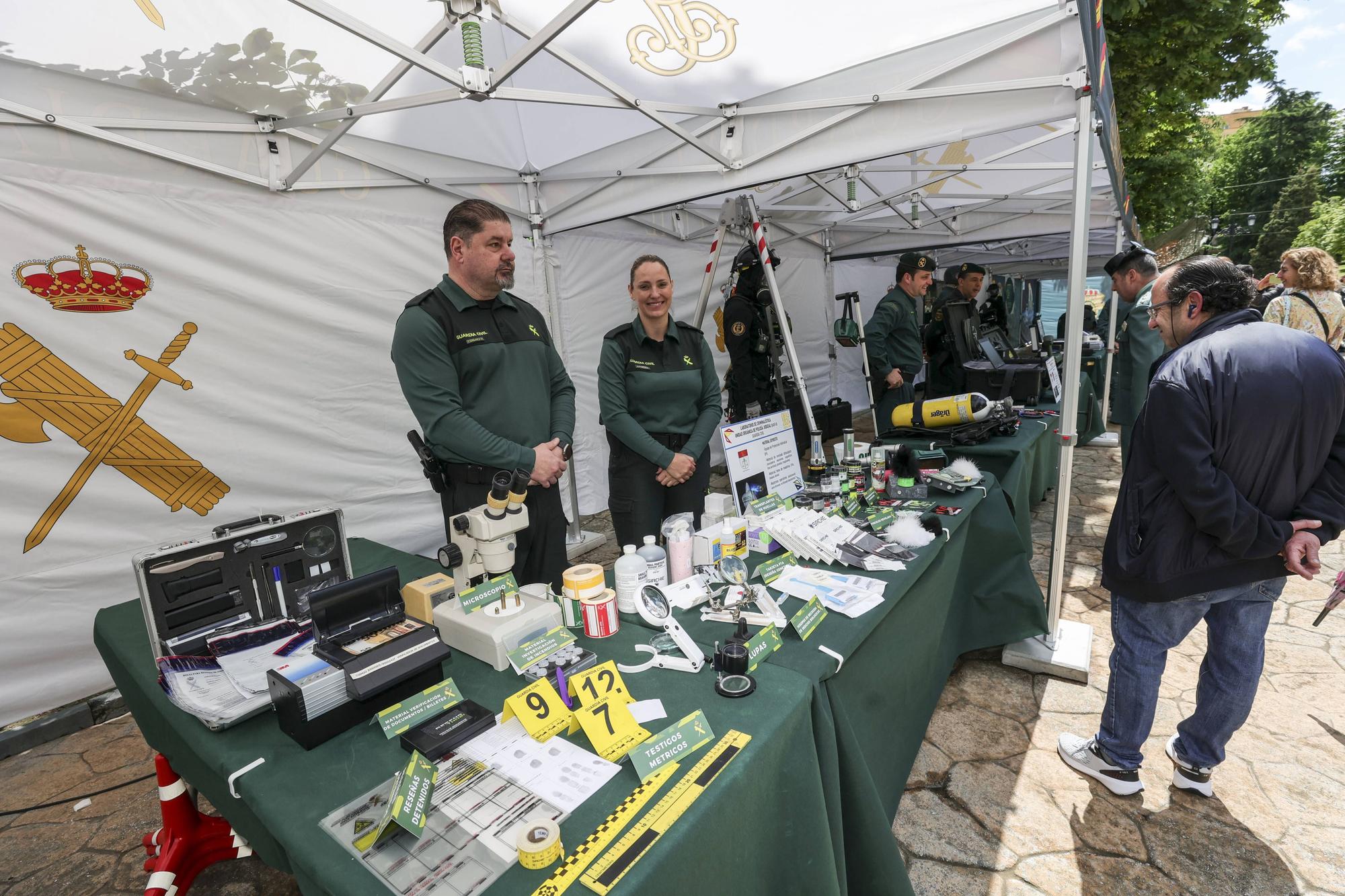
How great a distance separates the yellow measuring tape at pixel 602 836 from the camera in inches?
29.8

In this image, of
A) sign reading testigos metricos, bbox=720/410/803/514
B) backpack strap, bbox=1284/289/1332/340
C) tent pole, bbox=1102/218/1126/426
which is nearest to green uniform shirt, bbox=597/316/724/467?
sign reading testigos metricos, bbox=720/410/803/514

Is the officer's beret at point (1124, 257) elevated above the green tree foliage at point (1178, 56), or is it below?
below

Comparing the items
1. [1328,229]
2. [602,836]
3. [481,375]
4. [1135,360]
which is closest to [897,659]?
[602,836]

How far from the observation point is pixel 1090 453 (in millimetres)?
6270

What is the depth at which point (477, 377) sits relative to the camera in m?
1.99

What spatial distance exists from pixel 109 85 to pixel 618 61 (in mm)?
2053

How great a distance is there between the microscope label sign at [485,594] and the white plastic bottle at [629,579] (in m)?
0.31

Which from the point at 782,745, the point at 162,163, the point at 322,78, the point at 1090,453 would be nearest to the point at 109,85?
the point at 162,163

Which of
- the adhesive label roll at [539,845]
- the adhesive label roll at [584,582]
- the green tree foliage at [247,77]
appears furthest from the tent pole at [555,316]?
the adhesive label roll at [539,845]

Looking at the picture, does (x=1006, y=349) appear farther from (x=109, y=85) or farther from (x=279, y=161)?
(x=109, y=85)

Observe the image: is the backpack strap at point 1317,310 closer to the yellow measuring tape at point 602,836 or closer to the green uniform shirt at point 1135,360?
the green uniform shirt at point 1135,360

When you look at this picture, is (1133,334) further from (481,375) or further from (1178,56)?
(1178,56)

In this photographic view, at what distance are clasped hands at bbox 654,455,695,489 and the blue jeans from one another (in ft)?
5.07

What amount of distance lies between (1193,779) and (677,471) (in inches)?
79.4
